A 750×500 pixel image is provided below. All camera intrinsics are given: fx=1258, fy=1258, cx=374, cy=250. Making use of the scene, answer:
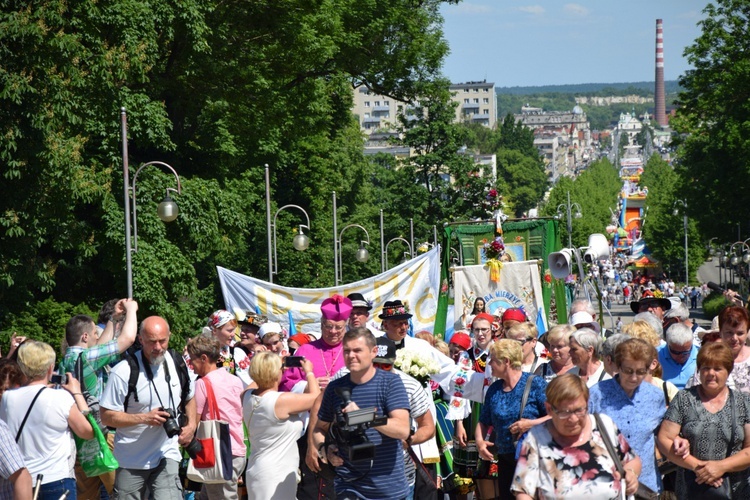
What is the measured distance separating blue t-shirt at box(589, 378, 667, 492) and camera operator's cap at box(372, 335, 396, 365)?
4.24 feet

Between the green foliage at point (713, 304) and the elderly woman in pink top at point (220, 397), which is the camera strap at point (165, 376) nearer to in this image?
the elderly woman in pink top at point (220, 397)

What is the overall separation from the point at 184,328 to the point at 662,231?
7341cm

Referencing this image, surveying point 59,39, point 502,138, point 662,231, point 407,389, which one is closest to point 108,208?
point 59,39

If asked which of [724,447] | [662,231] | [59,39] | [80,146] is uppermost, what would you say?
[59,39]

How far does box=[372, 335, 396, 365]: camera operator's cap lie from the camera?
7.86 metres

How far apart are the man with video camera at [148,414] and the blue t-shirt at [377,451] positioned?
148cm

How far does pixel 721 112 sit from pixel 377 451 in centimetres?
4295

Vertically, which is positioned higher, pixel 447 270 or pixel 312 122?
pixel 312 122

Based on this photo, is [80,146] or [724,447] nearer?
[724,447]

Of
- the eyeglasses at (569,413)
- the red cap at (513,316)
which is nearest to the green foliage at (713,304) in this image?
the red cap at (513,316)

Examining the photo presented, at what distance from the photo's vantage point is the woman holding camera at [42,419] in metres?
7.38

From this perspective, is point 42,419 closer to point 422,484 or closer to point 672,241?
point 422,484

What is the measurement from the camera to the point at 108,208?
78.7ft

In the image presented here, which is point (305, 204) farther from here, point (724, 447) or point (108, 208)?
point (724, 447)
